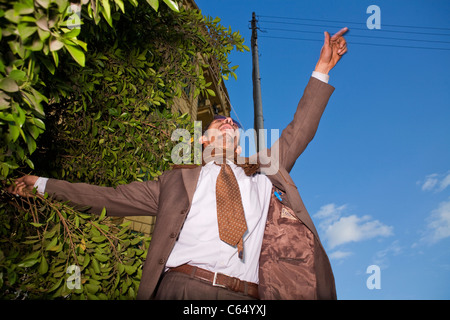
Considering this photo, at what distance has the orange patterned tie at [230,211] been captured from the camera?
6.68 ft

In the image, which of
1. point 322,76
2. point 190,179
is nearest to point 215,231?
point 190,179

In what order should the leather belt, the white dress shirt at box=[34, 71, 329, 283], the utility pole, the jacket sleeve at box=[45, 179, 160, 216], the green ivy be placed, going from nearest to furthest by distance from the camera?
the green ivy, the leather belt, the white dress shirt at box=[34, 71, 329, 283], the jacket sleeve at box=[45, 179, 160, 216], the utility pole

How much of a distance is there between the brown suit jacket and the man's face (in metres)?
0.40

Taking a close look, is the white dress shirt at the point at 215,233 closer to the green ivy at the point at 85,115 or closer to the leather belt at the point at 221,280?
the leather belt at the point at 221,280

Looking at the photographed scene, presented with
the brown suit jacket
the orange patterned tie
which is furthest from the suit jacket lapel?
the orange patterned tie

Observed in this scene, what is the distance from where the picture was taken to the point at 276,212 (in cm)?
244

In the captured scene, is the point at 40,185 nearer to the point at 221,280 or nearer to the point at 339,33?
the point at 221,280

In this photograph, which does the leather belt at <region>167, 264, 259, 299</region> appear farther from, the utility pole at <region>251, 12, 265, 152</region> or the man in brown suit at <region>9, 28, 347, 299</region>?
the utility pole at <region>251, 12, 265, 152</region>

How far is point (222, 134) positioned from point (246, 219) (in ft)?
3.02

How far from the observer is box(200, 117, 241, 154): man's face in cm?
284

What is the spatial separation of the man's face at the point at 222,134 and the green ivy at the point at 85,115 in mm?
767

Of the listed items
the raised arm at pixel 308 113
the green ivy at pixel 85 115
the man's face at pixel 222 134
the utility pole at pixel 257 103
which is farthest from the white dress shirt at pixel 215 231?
the utility pole at pixel 257 103
